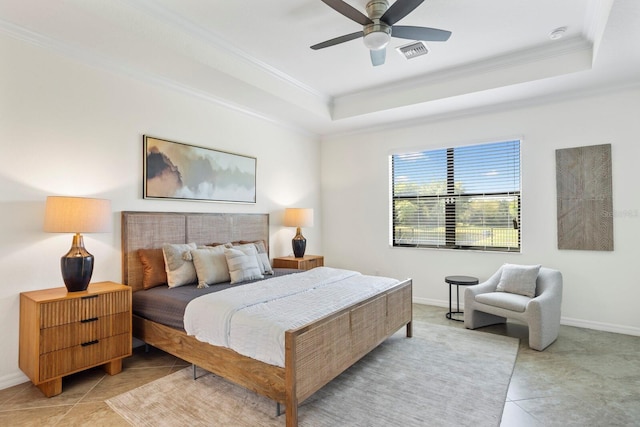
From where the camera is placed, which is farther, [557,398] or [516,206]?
[516,206]

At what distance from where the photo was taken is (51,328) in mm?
2432

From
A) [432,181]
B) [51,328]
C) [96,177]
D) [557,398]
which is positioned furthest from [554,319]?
[96,177]

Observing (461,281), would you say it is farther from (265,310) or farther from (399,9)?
(399,9)

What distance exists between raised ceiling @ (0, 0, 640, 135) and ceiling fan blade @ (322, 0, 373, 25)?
40cm

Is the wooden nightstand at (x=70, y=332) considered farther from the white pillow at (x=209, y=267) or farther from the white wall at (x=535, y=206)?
the white wall at (x=535, y=206)

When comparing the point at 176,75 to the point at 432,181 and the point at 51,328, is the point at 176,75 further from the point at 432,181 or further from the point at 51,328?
the point at 432,181

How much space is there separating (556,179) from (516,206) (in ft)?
1.84

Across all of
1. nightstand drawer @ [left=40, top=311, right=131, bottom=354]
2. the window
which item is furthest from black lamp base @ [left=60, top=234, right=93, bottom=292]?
the window

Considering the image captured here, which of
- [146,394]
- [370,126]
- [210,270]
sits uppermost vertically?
[370,126]

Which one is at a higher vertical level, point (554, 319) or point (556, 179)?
point (556, 179)

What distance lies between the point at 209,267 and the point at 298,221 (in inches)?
72.6

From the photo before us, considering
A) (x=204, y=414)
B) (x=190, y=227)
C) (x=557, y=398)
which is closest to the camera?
(x=204, y=414)

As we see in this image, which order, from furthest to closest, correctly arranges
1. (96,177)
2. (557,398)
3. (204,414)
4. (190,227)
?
(190,227)
(96,177)
(557,398)
(204,414)

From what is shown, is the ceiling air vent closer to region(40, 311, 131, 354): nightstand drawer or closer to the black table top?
the black table top
